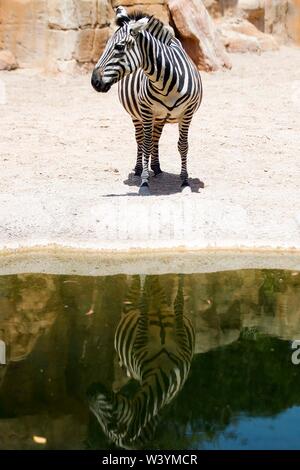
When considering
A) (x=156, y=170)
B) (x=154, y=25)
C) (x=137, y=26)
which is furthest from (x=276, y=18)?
(x=137, y=26)

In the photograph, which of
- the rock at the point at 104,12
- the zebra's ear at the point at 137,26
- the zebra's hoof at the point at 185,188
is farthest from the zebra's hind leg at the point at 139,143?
the rock at the point at 104,12

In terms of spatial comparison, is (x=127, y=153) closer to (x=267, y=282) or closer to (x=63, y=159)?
(x=63, y=159)

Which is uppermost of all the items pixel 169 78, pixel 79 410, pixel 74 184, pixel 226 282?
pixel 169 78

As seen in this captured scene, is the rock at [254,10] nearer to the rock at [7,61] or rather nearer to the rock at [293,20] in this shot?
the rock at [293,20]

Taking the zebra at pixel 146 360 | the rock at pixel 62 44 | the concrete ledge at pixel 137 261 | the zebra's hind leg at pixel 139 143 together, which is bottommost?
the zebra at pixel 146 360

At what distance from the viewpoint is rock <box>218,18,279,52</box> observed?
19.3 metres

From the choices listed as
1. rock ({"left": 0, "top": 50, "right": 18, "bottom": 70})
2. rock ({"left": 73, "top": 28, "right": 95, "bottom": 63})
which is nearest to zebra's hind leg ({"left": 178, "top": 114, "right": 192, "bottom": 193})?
rock ({"left": 73, "top": 28, "right": 95, "bottom": 63})

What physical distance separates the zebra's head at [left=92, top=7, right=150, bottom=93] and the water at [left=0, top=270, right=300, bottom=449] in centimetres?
215

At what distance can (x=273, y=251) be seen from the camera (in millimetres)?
9750

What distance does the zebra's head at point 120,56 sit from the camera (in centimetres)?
1010

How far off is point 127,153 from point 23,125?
186 cm

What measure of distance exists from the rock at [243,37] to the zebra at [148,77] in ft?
26.9

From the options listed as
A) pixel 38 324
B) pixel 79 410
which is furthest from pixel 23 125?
pixel 79 410

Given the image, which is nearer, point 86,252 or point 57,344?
point 57,344
